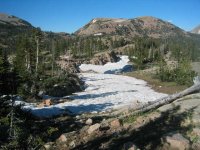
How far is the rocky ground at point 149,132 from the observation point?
18453mm

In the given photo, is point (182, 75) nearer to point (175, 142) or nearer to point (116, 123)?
point (116, 123)

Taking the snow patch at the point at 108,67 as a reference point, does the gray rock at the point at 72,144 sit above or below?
below

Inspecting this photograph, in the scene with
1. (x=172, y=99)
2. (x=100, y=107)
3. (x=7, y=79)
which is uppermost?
(x=7, y=79)

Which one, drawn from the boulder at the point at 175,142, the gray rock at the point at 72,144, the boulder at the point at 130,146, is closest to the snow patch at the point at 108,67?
the gray rock at the point at 72,144

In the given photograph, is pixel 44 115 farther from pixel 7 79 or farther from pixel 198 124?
pixel 198 124

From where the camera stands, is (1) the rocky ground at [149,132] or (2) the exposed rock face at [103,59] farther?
(2) the exposed rock face at [103,59]

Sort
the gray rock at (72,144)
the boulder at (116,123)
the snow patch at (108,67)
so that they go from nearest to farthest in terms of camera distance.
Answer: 1. the gray rock at (72,144)
2. the boulder at (116,123)
3. the snow patch at (108,67)

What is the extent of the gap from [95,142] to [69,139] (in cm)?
264

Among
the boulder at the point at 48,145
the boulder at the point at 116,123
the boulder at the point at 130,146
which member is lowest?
the boulder at the point at 48,145

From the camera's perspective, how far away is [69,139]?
74.4ft

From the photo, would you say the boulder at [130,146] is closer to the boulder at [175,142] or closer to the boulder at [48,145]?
the boulder at [175,142]

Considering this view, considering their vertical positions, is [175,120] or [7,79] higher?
[7,79]

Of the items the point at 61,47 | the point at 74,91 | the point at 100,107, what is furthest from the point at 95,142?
the point at 61,47

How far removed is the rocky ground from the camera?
18.5 meters
